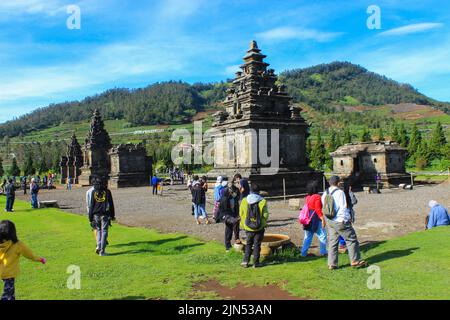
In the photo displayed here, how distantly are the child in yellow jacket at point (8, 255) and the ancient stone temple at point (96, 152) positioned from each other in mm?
42388

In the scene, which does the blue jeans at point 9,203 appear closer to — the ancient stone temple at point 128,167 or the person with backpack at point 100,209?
the person with backpack at point 100,209

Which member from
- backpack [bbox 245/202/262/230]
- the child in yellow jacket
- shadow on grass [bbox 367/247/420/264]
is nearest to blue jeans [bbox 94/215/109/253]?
the child in yellow jacket

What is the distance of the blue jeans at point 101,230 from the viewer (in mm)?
8977

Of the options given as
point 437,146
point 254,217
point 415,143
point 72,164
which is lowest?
point 254,217

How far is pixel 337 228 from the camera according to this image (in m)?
7.22

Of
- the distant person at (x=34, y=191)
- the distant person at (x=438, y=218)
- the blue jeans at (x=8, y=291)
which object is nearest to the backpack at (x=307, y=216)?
the distant person at (x=438, y=218)

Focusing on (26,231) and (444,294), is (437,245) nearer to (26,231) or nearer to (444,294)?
(444,294)

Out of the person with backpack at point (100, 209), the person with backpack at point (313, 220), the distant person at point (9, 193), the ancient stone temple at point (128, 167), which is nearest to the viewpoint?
the person with backpack at point (313, 220)

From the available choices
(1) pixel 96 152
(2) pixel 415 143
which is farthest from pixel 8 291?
(2) pixel 415 143

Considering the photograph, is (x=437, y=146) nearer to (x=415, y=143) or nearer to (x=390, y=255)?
(x=415, y=143)

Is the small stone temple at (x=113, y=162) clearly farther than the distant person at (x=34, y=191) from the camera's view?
→ Yes

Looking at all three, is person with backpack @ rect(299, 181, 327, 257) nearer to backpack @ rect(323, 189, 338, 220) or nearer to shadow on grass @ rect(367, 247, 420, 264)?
backpack @ rect(323, 189, 338, 220)

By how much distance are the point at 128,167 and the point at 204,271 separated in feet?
125

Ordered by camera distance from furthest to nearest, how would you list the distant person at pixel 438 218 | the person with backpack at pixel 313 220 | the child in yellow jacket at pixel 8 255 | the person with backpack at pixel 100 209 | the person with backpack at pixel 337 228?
the distant person at pixel 438 218, the person with backpack at pixel 100 209, the person with backpack at pixel 313 220, the person with backpack at pixel 337 228, the child in yellow jacket at pixel 8 255
